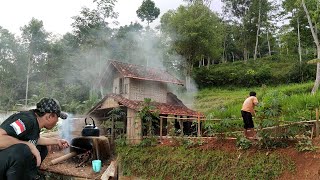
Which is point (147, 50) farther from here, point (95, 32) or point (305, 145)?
point (305, 145)

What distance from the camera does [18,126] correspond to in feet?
9.62

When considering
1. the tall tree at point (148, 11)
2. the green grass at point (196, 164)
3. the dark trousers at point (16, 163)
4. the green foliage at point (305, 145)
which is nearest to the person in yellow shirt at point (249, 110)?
the green grass at point (196, 164)

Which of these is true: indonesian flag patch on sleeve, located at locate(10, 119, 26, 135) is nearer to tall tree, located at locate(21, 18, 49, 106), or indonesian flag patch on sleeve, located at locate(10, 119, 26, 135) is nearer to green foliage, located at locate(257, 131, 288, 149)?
green foliage, located at locate(257, 131, 288, 149)

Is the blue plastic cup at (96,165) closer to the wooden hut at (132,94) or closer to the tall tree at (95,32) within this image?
the wooden hut at (132,94)

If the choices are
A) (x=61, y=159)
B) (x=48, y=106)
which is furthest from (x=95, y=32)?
(x=48, y=106)

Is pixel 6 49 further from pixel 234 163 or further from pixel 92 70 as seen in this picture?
pixel 234 163

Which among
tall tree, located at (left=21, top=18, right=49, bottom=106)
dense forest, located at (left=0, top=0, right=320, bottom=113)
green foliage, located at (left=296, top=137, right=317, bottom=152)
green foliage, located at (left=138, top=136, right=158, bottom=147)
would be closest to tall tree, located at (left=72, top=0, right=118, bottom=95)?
dense forest, located at (left=0, top=0, right=320, bottom=113)

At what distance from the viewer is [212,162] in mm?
10531

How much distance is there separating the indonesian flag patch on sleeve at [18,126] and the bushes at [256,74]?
1091 inches

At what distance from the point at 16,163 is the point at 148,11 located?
3535 cm

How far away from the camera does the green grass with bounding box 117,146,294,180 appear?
9.16m

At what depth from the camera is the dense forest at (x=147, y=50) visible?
29.7 m

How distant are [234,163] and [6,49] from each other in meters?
33.3

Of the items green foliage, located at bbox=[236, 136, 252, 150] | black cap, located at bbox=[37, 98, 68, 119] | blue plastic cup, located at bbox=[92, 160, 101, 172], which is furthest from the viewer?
blue plastic cup, located at bbox=[92, 160, 101, 172]
